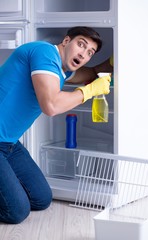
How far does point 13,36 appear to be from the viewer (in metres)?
3.40

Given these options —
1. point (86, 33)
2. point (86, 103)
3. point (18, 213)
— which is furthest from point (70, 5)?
point (18, 213)

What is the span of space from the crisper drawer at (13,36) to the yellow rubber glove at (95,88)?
58 centimetres

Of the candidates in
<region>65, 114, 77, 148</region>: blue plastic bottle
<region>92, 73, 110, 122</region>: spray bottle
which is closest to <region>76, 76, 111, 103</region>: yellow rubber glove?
<region>92, 73, 110, 122</region>: spray bottle

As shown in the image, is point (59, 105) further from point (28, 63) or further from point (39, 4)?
point (39, 4)

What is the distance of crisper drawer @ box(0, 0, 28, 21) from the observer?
3.32 m

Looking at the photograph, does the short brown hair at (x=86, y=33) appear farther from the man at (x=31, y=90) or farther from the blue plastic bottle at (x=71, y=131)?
the blue plastic bottle at (x=71, y=131)

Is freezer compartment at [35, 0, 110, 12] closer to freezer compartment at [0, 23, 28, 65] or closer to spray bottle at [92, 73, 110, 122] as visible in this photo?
freezer compartment at [0, 23, 28, 65]

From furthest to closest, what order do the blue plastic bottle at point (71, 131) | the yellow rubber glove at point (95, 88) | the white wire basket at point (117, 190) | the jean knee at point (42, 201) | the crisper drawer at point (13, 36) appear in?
the blue plastic bottle at point (71, 131) < the crisper drawer at point (13, 36) < the jean knee at point (42, 201) < the white wire basket at point (117, 190) < the yellow rubber glove at point (95, 88)

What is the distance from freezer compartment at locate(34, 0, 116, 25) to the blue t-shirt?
0.36 metres

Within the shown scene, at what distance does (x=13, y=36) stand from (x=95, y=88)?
71 centimetres

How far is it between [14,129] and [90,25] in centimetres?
71

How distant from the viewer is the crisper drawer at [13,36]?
3.31 meters

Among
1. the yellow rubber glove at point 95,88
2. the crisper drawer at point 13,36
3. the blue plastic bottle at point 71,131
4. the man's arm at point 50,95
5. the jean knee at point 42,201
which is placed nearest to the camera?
the man's arm at point 50,95

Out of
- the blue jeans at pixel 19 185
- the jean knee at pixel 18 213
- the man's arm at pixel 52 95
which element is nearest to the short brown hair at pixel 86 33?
the man's arm at pixel 52 95
